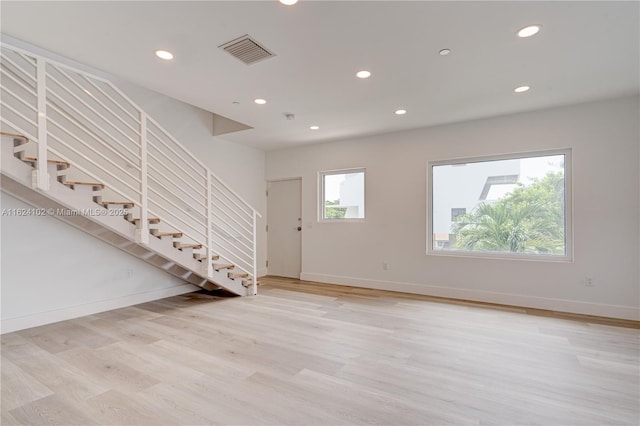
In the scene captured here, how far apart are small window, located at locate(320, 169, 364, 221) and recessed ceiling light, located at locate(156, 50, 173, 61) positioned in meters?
3.46

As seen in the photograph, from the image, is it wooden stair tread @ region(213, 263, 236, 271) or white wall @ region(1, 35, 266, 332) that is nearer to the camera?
white wall @ region(1, 35, 266, 332)

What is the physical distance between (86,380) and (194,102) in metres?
3.18

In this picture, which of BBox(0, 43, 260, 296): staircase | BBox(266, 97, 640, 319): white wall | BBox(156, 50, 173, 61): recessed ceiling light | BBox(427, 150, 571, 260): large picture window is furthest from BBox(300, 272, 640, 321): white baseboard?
BBox(156, 50, 173, 61): recessed ceiling light

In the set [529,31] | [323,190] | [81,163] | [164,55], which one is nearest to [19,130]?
[81,163]

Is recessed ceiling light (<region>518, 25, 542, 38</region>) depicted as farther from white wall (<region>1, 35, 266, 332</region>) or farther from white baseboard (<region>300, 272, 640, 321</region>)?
white wall (<region>1, 35, 266, 332</region>)

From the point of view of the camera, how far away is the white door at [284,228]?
624 centimetres

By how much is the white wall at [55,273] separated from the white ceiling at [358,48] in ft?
6.10

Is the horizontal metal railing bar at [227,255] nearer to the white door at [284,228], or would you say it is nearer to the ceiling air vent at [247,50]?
the white door at [284,228]

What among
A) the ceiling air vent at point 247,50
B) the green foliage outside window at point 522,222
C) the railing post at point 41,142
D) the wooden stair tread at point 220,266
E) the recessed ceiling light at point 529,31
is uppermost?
the ceiling air vent at point 247,50

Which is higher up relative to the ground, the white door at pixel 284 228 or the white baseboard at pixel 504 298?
the white door at pixel 284 228

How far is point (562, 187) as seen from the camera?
13.2 ft

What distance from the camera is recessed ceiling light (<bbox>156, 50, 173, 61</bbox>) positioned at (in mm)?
2779

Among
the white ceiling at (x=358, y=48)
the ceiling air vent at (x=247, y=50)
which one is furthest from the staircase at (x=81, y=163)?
the ceiling air vent at (x=247, y=50)

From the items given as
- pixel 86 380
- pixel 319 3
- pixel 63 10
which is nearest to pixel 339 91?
pixel 319 3
